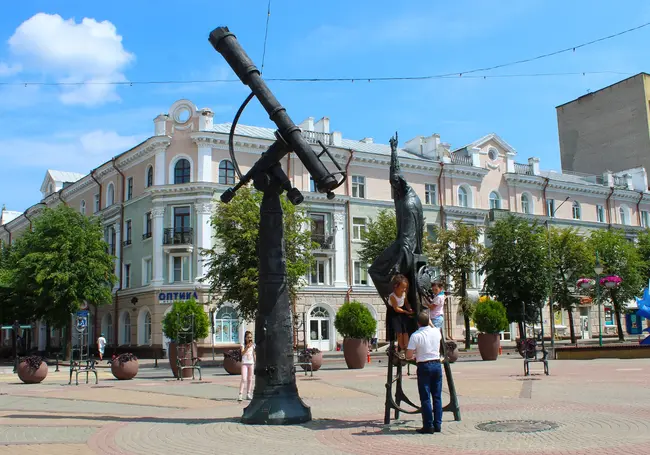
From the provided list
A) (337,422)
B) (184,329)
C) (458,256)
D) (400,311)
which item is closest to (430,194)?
(458,256)

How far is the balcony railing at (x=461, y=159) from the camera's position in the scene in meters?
49.3

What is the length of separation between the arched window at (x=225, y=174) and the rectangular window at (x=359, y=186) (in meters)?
8.37

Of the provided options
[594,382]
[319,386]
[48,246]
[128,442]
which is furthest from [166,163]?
[128,442]

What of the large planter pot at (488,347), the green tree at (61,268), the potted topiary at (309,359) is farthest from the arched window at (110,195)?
the large planter pot at (488,347)

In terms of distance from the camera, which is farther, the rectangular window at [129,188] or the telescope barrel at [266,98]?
the rectangular window at [129,188]

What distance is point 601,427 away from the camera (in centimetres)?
845

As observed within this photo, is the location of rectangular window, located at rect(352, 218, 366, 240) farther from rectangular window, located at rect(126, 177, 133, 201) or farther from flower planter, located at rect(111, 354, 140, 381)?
flower planter, located at rect(111, 354, 140, 381)

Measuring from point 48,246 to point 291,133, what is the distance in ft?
103

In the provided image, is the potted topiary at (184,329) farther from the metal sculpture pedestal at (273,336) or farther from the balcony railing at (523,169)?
the balcony railing at (523,169)

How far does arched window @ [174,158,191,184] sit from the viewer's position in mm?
40688

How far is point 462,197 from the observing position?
1927 inches

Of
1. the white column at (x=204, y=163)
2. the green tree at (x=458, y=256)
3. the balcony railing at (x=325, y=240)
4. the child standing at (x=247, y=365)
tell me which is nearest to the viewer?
the child standing at (x=247, y=365)

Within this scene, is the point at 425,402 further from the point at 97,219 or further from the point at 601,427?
the point at 97,219

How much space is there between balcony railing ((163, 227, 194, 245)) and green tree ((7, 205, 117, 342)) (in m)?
3.58
